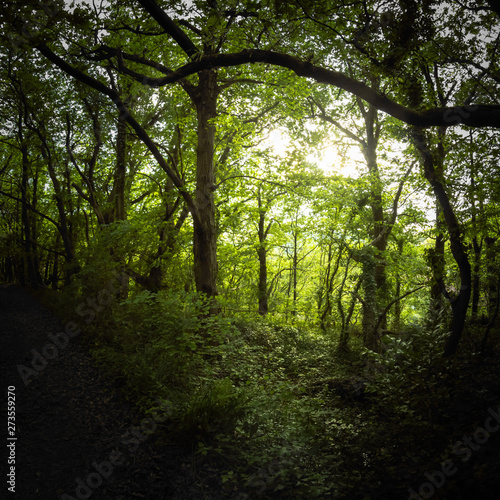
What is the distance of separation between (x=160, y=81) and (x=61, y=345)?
19.2 ft

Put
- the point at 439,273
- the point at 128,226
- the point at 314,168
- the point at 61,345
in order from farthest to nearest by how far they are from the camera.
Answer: the point at 314,168, the point at 128,226, the point at 61,345, the point at 439,273

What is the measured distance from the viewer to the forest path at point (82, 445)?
3.30m

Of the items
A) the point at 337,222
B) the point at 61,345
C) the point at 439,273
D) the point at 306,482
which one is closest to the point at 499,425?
the point at 306,482

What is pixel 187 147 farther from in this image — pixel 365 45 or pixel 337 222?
pixel 365 45

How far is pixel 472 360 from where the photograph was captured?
4.56 m
